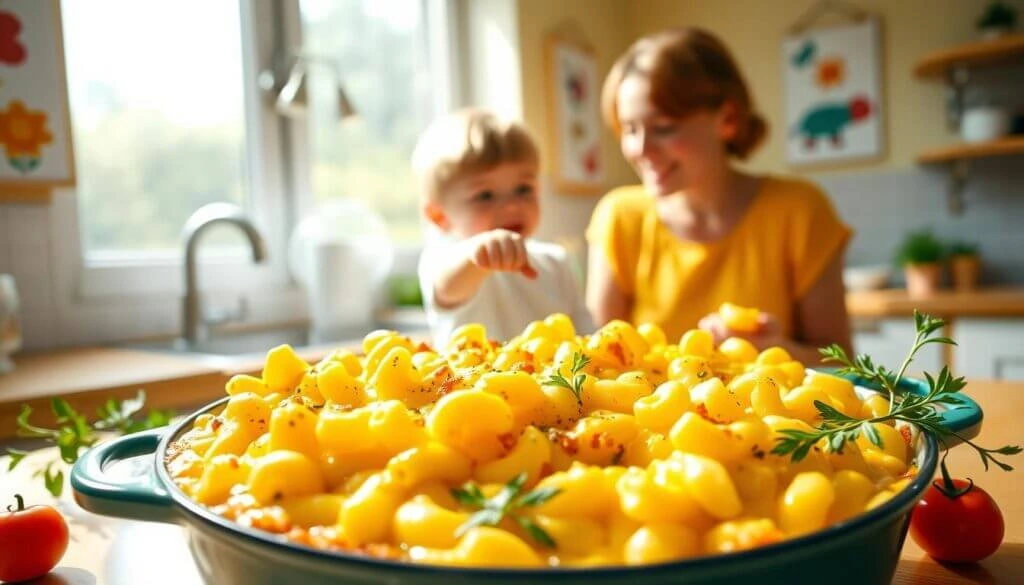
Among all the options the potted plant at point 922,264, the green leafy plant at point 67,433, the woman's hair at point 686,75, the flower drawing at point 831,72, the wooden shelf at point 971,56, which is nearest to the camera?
the green leafy plant at point 67,433

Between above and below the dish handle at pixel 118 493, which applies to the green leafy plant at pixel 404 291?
below

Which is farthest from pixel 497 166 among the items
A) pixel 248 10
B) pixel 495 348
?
pixel 248 10

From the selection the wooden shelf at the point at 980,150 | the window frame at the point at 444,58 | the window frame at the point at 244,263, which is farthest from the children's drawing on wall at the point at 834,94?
the window frame at the point at 244,263

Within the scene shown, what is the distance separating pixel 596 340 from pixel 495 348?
0.37 ft

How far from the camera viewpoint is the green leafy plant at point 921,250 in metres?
2.95

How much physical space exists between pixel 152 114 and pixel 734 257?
5.27 feet

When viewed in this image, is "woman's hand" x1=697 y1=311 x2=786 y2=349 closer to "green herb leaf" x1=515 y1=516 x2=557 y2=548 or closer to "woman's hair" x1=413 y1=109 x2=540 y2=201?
"woman's hair" x1=413 y1=109 x2=540 y2=201

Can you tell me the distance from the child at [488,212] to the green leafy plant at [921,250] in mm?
1953

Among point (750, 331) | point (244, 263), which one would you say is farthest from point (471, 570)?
point (244, 263)

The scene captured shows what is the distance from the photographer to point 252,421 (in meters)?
0.49

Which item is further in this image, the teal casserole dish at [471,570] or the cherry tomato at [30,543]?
the cherry tomato at [30,543]

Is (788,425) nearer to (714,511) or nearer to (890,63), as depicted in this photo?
(714,511)

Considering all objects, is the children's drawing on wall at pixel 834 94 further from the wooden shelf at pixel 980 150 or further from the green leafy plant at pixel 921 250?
the green leafy plant at pixel 921 250

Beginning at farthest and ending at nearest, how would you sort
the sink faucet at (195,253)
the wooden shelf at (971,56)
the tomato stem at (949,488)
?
the wooden shelf at (971,56), the sink faucet at (195,253), the tomato stem at (949,488)
